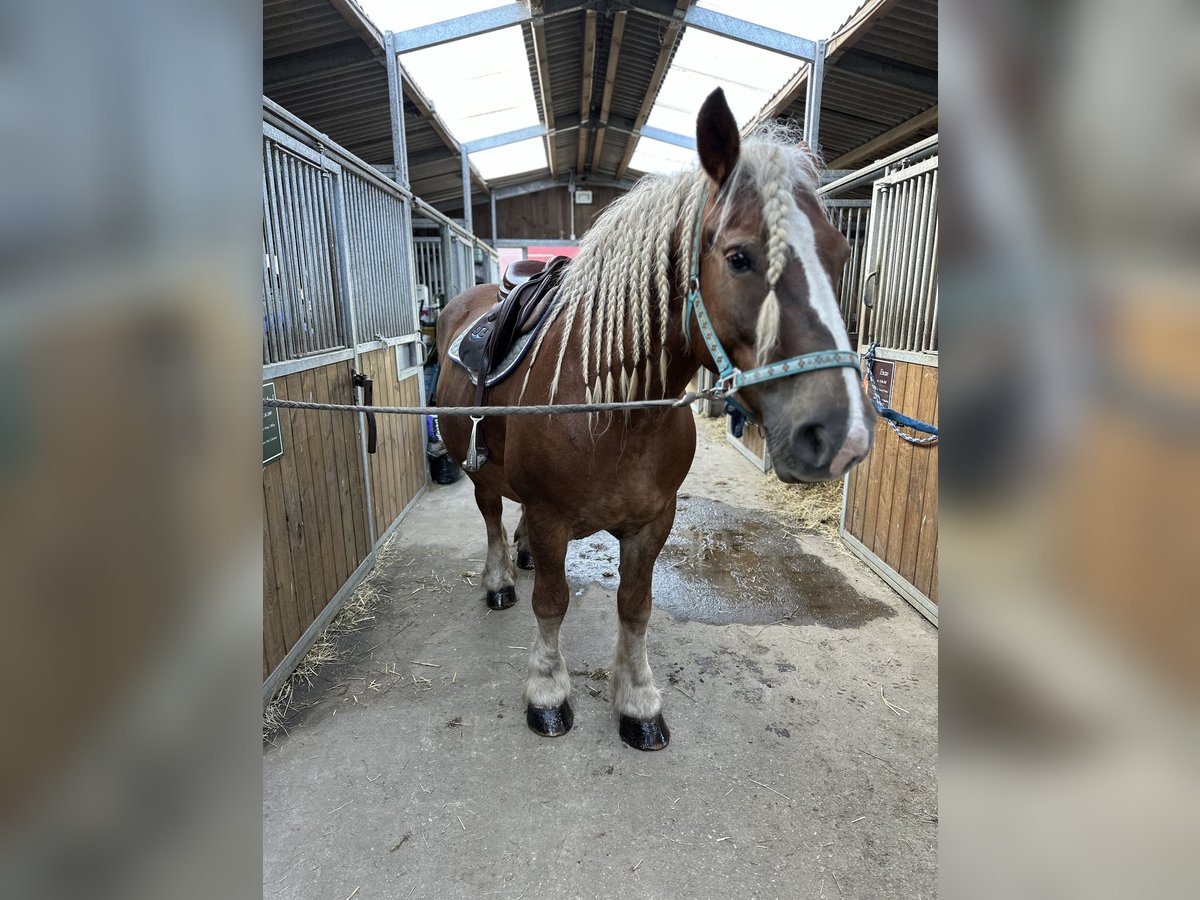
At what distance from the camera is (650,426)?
1679mm

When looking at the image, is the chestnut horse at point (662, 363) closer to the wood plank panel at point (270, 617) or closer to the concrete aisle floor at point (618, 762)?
the concrete aisle floor at point (618, 762)

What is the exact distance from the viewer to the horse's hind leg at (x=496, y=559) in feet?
9.12

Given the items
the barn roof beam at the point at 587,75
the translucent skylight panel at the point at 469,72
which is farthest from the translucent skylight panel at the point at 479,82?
the barn roof beam at the point at 587,75

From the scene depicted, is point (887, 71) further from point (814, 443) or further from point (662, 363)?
point (814, 443)

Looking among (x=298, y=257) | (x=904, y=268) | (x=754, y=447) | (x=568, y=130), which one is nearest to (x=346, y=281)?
(x=298, y=257)

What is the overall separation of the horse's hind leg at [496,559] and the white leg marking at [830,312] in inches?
74.5

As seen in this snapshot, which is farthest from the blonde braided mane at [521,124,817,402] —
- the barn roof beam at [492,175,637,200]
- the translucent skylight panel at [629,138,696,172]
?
the barn roof beam at [492,175,637,200]

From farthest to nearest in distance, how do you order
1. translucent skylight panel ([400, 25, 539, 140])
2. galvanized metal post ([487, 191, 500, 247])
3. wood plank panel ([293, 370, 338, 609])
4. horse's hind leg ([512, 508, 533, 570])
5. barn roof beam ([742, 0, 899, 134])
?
galvanized metal post ([487, 191, 500, 247]) < translucent skylight panel ([400, 25, 539, 140]) < barn roof beam ([742, 0, 899, 134]) < horse's hind leg ([512, 508, 533, 570]) < wood plank panel ([293, 370, 338, 609])

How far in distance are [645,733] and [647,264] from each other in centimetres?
144

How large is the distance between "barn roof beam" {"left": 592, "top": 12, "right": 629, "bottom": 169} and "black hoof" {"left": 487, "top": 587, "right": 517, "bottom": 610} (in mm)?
5483

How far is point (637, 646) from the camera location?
2004 mm

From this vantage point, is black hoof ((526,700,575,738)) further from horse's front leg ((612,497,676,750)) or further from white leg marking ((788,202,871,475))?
white leg marking ((788,202,871,475))

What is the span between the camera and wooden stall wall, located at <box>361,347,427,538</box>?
3408 mm
